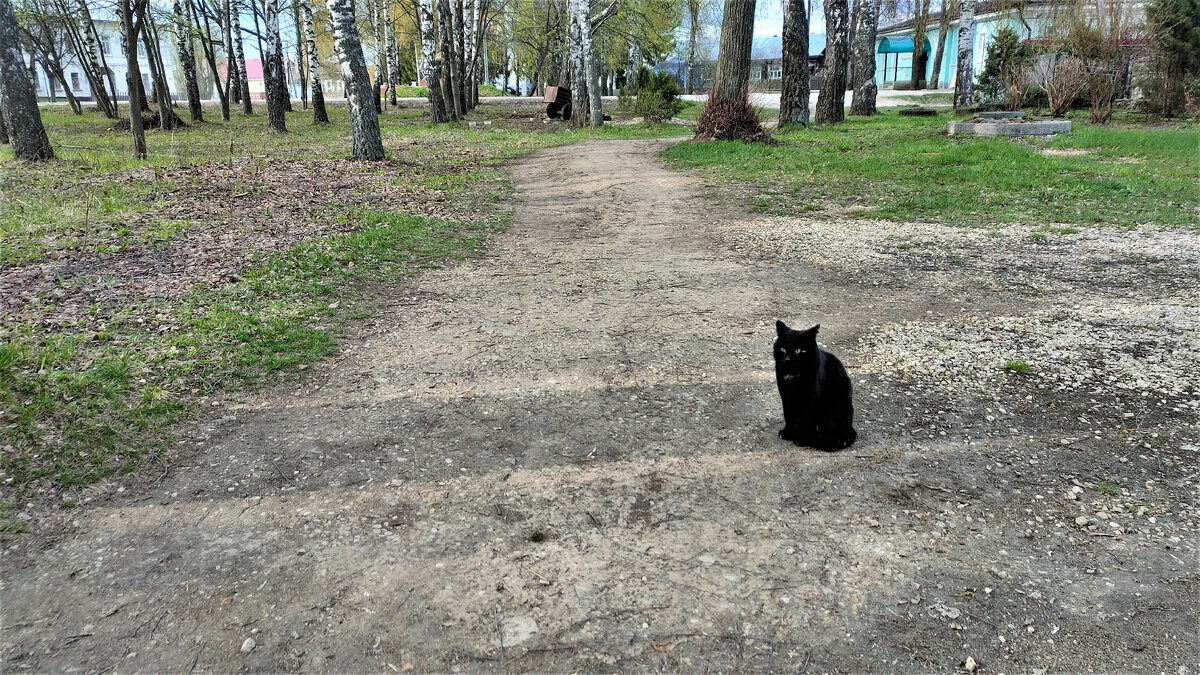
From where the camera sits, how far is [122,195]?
30.6 ft

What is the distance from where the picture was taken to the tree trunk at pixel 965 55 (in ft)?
68.3

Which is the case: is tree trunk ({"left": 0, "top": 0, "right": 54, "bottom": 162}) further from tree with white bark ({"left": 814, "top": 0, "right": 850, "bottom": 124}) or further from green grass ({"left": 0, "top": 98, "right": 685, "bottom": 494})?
tree with white bark ({"left": 814, "top": 0, "right": 850, "bottom": 124})

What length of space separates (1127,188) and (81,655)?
12.0 metres

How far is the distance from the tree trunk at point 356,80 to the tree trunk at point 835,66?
38.3 ft

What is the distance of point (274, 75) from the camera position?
20.1 meters

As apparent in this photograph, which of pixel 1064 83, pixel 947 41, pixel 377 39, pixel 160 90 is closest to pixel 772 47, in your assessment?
pixel 947 41

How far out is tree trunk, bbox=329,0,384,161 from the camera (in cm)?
1278

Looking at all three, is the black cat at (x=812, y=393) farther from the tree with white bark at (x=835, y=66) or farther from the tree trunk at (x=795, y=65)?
the tree with white bark at (x=835, y=66)

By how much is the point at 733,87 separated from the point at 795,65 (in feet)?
7.26

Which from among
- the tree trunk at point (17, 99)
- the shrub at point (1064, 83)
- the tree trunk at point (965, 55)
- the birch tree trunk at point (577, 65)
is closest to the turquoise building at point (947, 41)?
the tree trunk at point (965, 55)

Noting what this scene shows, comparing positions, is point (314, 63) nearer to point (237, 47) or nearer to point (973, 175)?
point (237, 47)

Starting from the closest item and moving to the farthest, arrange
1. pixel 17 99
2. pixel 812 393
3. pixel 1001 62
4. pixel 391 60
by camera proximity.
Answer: pixel 812 393 < pixel 17 99 < pixel 1001 62 < pixel 391 60

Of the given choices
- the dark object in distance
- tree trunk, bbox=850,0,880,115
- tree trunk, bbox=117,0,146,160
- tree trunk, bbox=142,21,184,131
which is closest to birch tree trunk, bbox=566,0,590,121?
the dark object in distance

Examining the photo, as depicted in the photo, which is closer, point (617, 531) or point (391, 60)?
point (617, 531)
